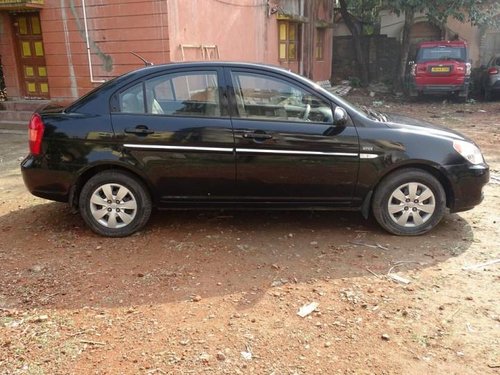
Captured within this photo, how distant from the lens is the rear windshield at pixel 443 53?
15289 mm

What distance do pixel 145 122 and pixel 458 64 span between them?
13268mm

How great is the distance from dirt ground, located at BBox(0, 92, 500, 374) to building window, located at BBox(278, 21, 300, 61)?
11263 millimetres

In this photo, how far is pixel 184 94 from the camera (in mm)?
4453

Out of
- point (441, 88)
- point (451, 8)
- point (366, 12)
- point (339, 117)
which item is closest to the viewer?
point (339, 117)

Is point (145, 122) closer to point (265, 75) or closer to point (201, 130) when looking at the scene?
point (201, 130)

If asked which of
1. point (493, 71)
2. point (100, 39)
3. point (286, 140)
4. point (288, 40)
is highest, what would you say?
point (288, 40)

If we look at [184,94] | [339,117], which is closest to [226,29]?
[184,94]

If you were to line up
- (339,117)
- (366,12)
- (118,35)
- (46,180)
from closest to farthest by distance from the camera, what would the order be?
(339,117)
(46,180)
(118,35)
(366,12)

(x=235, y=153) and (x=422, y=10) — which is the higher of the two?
(x=422, y=10)

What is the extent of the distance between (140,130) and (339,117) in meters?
1.77

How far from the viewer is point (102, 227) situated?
453 centimetres

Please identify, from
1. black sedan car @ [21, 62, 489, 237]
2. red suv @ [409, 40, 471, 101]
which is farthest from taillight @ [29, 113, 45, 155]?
red suv @ [409, 40, 471, 101]

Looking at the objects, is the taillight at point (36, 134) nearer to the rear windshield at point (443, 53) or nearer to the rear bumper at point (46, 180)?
the rear bumper at point (46, 180)

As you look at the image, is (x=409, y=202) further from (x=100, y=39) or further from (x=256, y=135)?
(x=100, y=39)
